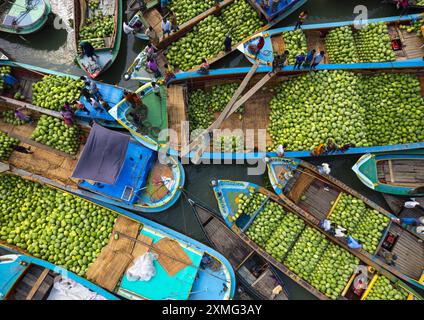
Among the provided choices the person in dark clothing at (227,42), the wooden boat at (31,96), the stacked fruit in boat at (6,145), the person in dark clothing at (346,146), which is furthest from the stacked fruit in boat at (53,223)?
the person in dark clothing at (346,146)

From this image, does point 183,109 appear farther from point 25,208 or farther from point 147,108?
point 25,208

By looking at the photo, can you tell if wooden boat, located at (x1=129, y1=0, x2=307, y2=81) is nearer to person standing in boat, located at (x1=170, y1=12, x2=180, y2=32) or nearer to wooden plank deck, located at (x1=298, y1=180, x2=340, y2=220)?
person standing in boat, located at (x1=170, y1=12, x2=180, y2=32)

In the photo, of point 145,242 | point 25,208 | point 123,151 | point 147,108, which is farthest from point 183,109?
point 25,208

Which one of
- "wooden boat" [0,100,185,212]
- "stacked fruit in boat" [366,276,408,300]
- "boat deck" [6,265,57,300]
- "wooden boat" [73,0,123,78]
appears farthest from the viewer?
"wooden boat" [73,0,123,78]

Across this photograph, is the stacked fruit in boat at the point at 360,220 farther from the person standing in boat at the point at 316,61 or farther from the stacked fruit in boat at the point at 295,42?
the stacked fruit in boat at the point at 295,42

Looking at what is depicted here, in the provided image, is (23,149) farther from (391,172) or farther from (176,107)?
(391,172)

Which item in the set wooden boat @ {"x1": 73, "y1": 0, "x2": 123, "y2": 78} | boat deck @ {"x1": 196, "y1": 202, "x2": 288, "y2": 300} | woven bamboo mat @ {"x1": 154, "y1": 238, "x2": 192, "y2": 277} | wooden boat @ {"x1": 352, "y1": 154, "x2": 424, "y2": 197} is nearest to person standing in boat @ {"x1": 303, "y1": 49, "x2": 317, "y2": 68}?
wooden boat @ {"x1": 352, "y1": 154, "x2": 424, "y2": 197}
